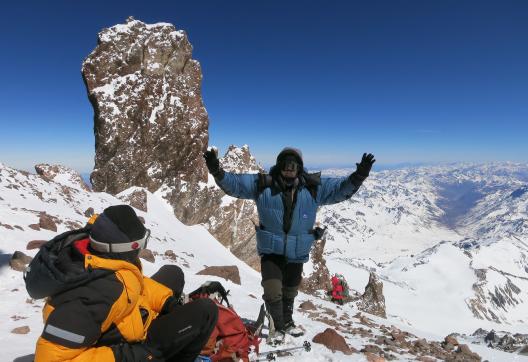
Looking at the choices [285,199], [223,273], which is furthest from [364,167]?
[223,273]

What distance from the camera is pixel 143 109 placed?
125ft

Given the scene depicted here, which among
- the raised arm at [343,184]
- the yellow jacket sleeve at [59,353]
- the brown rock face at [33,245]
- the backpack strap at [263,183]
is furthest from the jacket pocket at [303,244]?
the brown rock face at [33,245]

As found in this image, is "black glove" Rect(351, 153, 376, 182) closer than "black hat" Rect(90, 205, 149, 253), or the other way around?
"black hat" Rect(90, 205, 149, 253)

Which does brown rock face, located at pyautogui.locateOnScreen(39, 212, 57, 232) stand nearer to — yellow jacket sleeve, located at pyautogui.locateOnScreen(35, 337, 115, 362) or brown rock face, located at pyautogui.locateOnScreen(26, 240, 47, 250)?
brown rock face, located at pyautogui.locateOnScreen(26, 240, 47, 250)

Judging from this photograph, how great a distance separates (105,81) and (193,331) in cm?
3924

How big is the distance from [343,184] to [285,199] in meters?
1.27

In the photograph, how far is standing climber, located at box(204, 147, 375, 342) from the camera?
721 centimetres

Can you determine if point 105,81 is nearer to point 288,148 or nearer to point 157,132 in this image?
point 157,132

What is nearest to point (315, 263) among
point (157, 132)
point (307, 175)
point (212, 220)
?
point (212, 220)

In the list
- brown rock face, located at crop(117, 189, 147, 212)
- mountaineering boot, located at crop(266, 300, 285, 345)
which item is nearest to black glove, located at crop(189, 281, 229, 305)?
mountaineering boot, located at crop(266, 300, 285, 345)

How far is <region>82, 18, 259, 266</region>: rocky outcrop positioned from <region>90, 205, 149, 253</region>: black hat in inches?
1384

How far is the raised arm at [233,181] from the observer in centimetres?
698

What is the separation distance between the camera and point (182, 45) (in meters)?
40.6

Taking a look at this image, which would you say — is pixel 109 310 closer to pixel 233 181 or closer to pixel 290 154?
pixel 233 181
